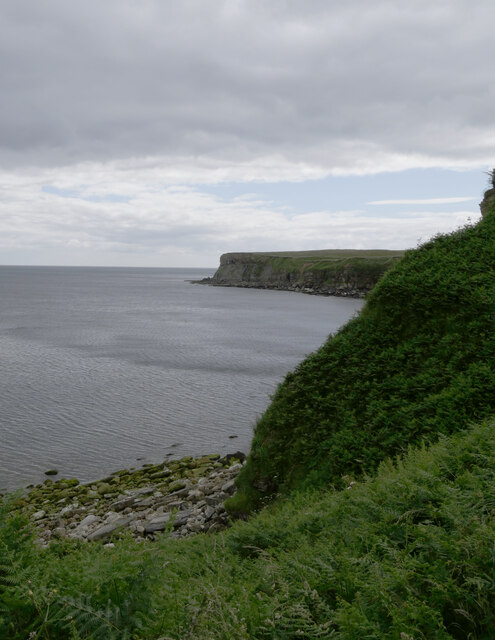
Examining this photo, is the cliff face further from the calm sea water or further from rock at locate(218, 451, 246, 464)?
rock at locate(218, 451, 246, 464)

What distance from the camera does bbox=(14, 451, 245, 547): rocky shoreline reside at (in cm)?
1518

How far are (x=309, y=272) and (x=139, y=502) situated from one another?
132655mm

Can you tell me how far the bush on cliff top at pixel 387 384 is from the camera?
12.0m

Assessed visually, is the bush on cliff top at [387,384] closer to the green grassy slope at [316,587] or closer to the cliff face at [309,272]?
the green grassy slope at [316,587]

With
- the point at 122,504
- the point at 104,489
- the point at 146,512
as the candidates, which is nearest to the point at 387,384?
the point at 146,512

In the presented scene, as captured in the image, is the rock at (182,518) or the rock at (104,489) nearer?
the rock at (182,518)

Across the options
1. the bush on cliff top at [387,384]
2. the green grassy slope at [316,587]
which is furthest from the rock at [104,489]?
the green grassy slope at [316,587]

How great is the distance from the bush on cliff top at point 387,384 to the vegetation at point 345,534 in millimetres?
43

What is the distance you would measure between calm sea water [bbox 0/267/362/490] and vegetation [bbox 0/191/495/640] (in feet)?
26.7

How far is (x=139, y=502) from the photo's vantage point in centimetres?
1859

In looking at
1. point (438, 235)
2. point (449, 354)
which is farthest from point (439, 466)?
point (438, 235)

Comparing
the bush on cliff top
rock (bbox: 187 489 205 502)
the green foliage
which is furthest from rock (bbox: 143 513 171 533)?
the green foliage

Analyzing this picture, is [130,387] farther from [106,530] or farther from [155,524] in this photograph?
[155,524]

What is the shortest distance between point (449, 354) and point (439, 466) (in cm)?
633
